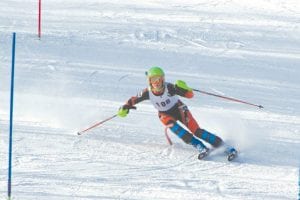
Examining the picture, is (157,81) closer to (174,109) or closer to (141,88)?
(174,109)

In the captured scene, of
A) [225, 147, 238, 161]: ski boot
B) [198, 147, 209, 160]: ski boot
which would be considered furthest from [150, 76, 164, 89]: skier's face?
[225, 147, 238, 161]: ski boot

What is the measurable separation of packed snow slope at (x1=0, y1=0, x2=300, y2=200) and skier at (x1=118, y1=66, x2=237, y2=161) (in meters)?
0.24

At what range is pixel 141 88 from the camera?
14273 millimetres

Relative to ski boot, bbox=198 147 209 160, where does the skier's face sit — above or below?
above

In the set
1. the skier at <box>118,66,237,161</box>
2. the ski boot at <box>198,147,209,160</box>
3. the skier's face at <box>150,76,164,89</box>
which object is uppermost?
the skier's face at <box>150,76,164,89</box>

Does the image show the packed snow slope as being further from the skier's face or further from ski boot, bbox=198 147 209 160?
the skier's face

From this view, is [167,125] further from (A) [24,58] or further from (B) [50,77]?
(A) [24,58]

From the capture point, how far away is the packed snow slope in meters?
8.91

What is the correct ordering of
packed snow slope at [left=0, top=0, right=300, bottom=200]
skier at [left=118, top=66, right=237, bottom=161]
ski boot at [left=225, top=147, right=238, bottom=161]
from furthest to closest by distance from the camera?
skier at [left=118, top=66, right=237, bottom=161] → ski boot at [left=225, top=147, right=238, bottom=161] → packed snow slope at [left=0, top=0, right=300, bottom=200]

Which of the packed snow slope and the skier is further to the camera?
the skier

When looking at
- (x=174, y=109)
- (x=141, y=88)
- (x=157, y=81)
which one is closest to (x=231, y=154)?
(x=174, y=109)

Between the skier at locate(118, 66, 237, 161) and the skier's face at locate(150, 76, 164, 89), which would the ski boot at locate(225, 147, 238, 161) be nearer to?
the skier at locate(118, 66, 237, 161)

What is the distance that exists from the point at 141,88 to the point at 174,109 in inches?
160

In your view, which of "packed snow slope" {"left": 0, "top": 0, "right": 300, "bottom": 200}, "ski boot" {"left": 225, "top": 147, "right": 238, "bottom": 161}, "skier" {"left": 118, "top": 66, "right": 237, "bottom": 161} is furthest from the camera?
"skier" {"left": 118, "top": 66, "right": 237, "bottom": 161}
